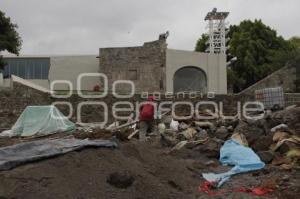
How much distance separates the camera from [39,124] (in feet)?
49.4

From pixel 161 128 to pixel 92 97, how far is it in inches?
252

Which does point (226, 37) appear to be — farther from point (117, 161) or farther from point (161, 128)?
point (117, 161)

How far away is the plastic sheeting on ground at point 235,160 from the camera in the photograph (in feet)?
25.2

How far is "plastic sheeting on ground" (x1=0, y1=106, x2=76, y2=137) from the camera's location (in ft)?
48.5

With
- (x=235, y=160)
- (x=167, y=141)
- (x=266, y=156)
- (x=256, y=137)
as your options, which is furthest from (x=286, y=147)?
(x=167, y=141)

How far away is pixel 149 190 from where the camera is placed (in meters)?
6.29

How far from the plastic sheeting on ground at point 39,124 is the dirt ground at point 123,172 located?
6882 millimetres

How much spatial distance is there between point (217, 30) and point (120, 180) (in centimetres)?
3094

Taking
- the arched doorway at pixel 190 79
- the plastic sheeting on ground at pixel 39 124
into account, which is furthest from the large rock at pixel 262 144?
the arched doorway at pixel 190 79

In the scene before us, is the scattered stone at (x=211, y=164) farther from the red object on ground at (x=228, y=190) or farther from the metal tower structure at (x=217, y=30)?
the metal tower structure at (x=217, y=30)

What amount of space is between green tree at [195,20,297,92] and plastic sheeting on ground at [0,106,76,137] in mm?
19103

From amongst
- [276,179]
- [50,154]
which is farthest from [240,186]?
[50,154]

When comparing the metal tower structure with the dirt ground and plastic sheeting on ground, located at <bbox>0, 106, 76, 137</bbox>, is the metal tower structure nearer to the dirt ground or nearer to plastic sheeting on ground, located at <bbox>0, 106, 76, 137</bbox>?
plastic sheeting on ground, located at <bbox>0, 106, 76, 137</bbox>

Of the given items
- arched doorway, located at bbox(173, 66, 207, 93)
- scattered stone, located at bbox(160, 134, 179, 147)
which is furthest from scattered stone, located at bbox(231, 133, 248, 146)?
arched doorway, located at bbox(173, 66, 207, 93)
